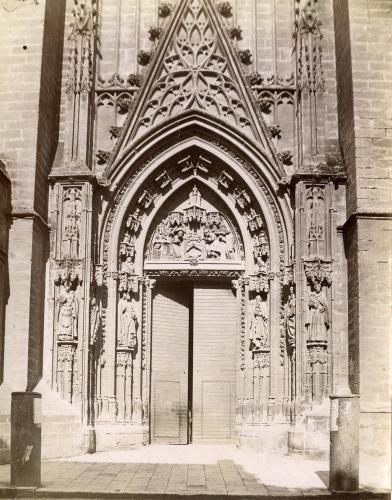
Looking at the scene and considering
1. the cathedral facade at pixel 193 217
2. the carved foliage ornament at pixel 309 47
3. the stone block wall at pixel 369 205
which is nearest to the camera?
the stone block wall at pixel 369 205

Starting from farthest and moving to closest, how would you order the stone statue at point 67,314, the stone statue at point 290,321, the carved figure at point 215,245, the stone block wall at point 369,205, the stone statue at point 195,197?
the stone statue at point 195,197 < the carved figure at point 215,245 < the stone statue at point 290,321 < the stone statue at point 67,314 < the stone block wall at point 369,205

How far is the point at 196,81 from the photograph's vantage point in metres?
14.9

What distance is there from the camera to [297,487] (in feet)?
31.2

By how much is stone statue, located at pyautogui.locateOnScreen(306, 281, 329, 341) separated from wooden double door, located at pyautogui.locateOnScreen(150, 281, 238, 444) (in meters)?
2.04

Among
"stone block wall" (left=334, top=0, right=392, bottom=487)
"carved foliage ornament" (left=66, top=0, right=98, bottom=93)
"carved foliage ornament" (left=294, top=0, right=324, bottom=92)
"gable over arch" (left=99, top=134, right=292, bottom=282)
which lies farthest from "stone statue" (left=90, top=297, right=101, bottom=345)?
"carved foliage ornament" (left=294, top=0, right=324, bottom=92)

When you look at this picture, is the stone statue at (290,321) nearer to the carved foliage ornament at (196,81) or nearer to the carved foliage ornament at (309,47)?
the carved foliage ornament at (196,81)

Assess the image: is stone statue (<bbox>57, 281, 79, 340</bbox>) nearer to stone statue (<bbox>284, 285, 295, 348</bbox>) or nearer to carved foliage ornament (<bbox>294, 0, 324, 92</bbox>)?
stone statue (<bbox>284, 285, 295, 348</bbox>)

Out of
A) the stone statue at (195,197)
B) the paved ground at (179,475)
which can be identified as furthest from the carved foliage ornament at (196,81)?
the paved ground at (179,475)

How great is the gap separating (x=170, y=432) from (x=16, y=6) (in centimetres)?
894

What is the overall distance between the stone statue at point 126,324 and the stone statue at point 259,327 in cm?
234

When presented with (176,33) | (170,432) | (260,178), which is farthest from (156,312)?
(176,33)

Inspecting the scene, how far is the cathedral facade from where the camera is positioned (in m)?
12.9

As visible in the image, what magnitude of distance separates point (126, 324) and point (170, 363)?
53.8 inches

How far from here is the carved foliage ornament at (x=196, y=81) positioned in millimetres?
14758
